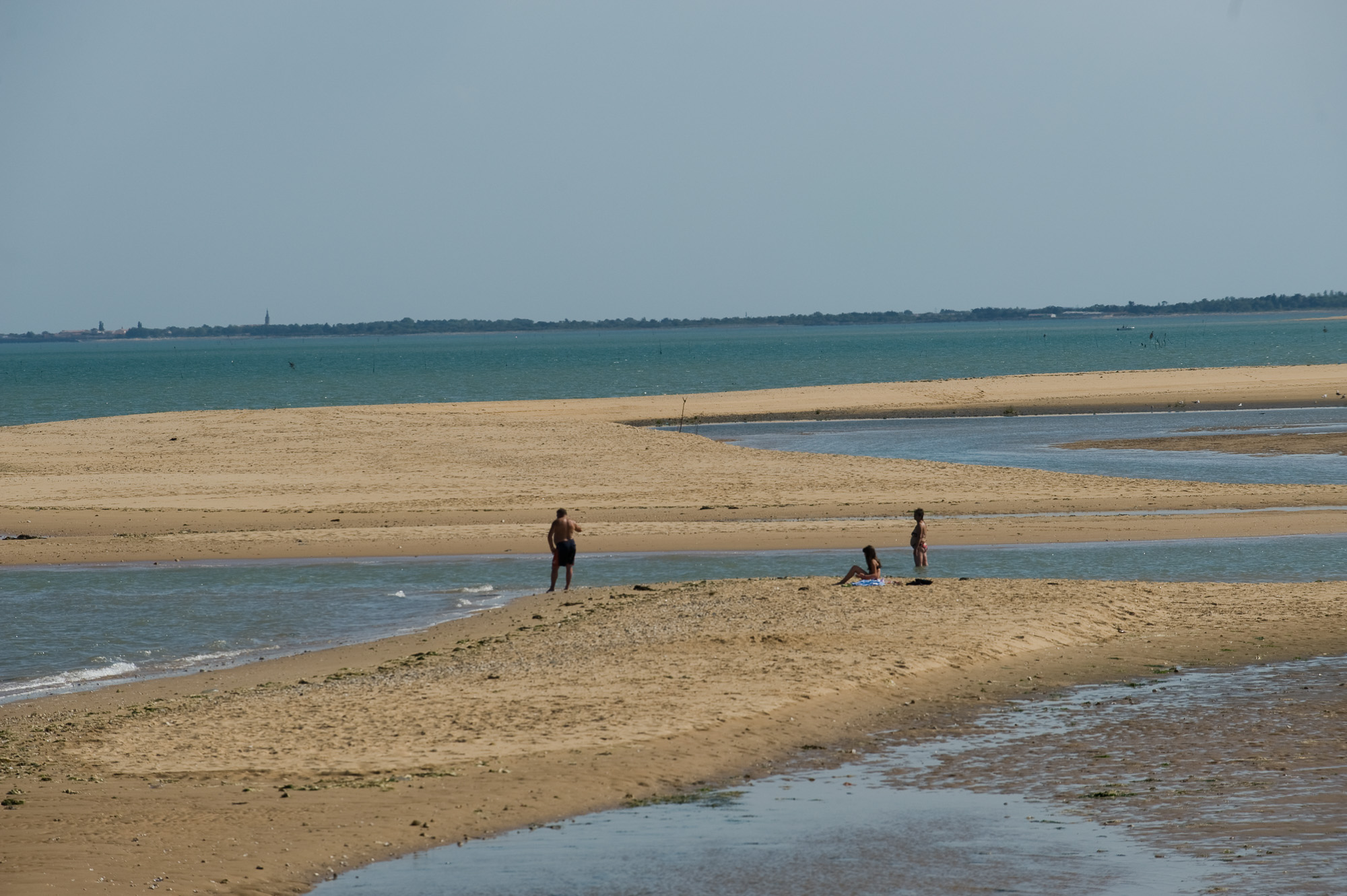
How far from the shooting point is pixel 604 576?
2373cm

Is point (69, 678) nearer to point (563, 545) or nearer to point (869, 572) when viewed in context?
point (563, 545)

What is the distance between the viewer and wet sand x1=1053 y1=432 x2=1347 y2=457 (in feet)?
140

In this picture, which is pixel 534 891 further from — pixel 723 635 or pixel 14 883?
pixel 723 635

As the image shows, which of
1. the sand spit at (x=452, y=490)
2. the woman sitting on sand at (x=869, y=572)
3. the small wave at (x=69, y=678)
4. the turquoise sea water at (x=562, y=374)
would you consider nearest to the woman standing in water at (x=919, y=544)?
the woman sitting on sand at (x=869, y=572)

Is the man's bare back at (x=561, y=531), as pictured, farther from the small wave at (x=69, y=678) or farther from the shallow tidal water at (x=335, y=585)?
the small wave at (x=69, y=678)

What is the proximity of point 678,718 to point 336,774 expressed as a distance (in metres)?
3.30

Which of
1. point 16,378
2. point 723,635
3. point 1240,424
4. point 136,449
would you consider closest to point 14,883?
point 723,635

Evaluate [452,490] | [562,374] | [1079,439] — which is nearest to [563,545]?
[452,490]

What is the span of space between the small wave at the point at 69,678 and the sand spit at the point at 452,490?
9.59 meters

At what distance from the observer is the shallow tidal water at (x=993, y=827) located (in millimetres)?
9078

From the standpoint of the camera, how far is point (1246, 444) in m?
45.1

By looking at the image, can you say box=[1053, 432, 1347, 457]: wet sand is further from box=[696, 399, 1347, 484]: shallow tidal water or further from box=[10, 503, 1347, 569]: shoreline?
box=[10, 503, 1347, 569]: shoreline

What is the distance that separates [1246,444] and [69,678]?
127ft

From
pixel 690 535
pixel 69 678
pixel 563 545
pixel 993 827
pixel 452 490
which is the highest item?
pixel 563 545
